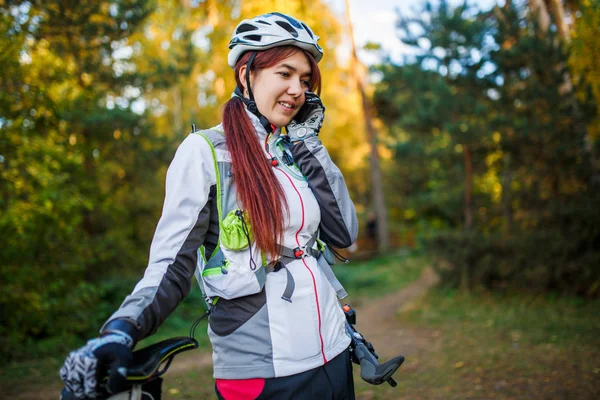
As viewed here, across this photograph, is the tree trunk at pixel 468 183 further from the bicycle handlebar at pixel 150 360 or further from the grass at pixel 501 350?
the bicycle handlebar at pixel 150 360

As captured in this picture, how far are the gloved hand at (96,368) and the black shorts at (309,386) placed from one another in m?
0.50

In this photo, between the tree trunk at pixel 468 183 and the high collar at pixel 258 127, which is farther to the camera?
the tree trunk at pixel 468 183

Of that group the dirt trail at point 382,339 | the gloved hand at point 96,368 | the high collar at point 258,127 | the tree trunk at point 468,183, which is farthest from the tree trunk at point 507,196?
the gloved hand at point 96,368

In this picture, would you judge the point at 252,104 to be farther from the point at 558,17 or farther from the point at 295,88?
the point at 558,17

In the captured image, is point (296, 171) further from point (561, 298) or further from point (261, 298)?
point (561, 298)

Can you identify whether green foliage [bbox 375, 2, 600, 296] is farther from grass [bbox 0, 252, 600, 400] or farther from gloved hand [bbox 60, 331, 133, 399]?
gloved hand [bbox 60, 331, 133, 399]

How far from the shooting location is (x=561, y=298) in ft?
30.2

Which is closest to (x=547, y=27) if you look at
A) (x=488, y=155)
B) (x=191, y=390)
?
(x=488, y=155)

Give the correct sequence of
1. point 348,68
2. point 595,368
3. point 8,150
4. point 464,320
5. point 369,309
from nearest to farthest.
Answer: point 595,368 → point 8,150 → point 464,320 → point 369,309 → point 348,68

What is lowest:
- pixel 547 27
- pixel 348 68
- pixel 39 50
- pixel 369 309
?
pixel 369 309

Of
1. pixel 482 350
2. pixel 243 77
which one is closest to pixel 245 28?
pixel 243 77

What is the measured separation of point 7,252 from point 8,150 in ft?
4.66

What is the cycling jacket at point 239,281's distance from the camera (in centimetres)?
172

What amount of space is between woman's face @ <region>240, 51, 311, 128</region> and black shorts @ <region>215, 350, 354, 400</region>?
1.01m
